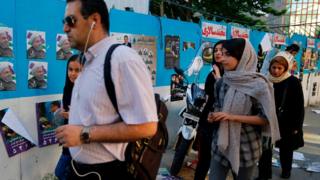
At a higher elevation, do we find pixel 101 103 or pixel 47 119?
pixel 101 103

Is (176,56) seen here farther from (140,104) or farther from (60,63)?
(140,104)

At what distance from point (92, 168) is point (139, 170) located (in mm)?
231

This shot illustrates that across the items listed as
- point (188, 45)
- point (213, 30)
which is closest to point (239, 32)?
point (213, 30)

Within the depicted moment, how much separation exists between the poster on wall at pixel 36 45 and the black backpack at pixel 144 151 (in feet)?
7.06

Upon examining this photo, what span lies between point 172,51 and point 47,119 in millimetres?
2657

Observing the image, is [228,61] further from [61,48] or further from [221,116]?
[61,48]

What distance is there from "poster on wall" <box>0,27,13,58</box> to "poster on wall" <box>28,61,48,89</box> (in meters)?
0.27

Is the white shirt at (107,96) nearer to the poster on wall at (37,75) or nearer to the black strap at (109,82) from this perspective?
the black strap at (109,82)

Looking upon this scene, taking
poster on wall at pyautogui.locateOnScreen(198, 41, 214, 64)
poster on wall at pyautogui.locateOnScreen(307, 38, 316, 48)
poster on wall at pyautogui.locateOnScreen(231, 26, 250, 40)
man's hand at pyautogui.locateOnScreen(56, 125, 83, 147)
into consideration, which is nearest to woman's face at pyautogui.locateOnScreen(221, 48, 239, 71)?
man's hand at pyautogui.locateOnScreen(56, 125, 83, 147)

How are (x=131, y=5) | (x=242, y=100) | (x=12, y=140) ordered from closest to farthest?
(x=242, y=100), (x=12, y=140), (x=131, y=5)

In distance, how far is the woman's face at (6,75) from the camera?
3595 millimetres

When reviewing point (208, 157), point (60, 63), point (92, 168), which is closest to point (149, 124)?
point (92, 168)

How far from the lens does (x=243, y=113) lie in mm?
3393

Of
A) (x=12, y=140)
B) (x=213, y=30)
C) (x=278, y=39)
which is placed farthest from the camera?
(x=278, y=39)
